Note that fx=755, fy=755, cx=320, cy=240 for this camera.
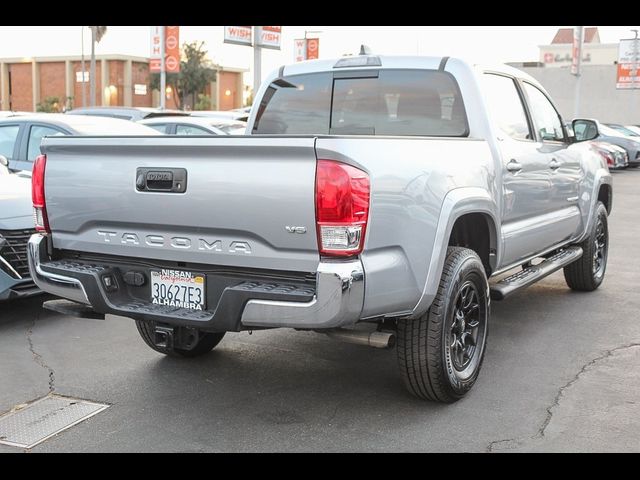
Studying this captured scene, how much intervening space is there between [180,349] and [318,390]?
1.09m

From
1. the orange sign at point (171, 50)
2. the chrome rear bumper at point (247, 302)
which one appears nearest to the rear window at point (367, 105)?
the chrome rear bumper at point (247, 302)

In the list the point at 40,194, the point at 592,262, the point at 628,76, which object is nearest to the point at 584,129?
the point at 592,262

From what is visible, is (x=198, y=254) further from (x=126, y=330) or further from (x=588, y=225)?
(x=588, y=225)

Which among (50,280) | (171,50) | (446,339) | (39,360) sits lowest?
(39,360)

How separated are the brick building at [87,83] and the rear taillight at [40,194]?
61.9m

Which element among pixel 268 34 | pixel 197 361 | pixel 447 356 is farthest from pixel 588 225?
pixel 268 34

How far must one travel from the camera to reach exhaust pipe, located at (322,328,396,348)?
3869 mm

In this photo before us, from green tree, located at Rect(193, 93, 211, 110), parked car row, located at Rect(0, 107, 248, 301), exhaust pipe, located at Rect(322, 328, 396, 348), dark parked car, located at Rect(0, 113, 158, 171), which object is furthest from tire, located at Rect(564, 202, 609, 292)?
green tree, located at Rect(193, 93, 211, 110)

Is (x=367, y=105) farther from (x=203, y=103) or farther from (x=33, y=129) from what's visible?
(x=203, y=103)

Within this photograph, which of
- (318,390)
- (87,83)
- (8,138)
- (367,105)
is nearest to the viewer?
(318,390)

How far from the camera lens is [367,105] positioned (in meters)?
5.34

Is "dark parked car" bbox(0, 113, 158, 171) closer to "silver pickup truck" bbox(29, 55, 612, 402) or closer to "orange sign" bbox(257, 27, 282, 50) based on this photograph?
"silver pickup truck" bbox(29, 55, 612, 402)

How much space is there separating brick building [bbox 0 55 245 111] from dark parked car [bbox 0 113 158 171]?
185ft

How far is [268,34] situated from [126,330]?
15.3 metres
